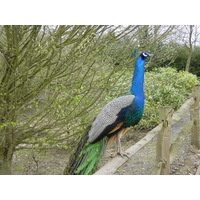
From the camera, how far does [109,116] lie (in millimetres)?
1991

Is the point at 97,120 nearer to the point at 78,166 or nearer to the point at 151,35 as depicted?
the point at 78,166

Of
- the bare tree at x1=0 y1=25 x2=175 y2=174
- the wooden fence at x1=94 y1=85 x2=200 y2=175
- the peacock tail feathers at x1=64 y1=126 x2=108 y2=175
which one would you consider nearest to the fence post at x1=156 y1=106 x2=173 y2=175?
the wooden fence at x1=94 y1=85 x2=200 y2=175

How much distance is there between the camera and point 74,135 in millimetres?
2592

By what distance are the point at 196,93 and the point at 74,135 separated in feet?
4.56

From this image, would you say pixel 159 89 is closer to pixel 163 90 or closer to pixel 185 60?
pixel 163 90

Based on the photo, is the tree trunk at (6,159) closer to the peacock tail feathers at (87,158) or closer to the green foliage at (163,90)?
the peacock tail feathers at (87,158)

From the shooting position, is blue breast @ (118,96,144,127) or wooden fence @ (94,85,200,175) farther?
blue breast @ (118,96,144,127)

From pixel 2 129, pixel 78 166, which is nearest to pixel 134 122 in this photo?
pixel 78 166

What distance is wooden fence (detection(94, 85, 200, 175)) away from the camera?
5.89 feet

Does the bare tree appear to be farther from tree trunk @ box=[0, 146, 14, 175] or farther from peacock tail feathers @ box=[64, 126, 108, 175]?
peacock tail feathers @ box=[64, 126, 108, 175]

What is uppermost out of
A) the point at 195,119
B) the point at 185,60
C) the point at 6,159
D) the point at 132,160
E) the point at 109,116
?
the point at 185,60

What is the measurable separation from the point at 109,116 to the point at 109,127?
0.30ft

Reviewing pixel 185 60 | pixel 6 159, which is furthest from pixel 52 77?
pixel 185 60
